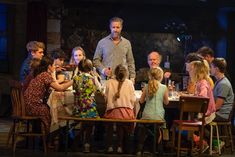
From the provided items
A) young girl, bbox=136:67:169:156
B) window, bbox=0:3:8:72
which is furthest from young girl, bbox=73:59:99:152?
window, bbox=0:3:8:72

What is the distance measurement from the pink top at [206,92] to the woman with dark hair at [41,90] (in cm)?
177

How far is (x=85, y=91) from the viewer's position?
752cm

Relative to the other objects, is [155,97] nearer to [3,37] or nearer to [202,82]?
[202,82]

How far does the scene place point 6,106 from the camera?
11.5 m

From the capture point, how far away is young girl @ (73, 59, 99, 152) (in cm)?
752

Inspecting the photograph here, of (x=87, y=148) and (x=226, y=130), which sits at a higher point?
(x=226, y=130)

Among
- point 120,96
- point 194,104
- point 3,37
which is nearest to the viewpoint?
point 194,104

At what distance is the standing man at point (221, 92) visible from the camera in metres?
8.19

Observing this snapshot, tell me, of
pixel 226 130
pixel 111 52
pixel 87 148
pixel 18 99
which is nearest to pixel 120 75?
pixel 111 52

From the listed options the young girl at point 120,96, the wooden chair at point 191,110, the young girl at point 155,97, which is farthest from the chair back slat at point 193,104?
the young girl at point 120,96

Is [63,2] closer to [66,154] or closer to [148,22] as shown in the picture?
[148,22]

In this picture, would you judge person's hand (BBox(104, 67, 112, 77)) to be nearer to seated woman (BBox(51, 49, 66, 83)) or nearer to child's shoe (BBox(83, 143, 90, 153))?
seated woman (BBox(51, 49, 66, 83))

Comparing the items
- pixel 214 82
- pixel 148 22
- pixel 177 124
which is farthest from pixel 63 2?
pixel 177 124

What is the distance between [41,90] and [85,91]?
62 centimetres
